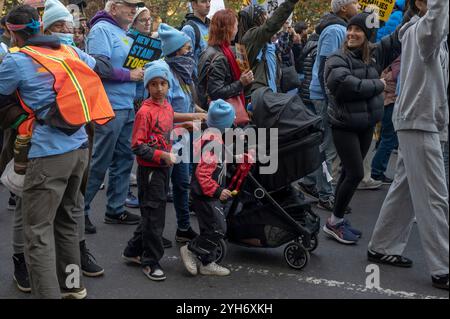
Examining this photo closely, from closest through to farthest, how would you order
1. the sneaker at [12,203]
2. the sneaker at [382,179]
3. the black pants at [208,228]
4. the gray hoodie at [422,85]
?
the gray hoodie at [422,85], the black pants at [208,228], the sneaker at [12,203], the sneaker at [382,179]

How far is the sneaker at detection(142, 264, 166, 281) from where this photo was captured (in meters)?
4.82

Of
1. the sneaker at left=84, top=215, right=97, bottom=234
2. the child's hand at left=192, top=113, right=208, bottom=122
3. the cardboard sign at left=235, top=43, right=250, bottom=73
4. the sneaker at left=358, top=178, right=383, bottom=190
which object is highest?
the cardboard sign at left=235, top=43, right=250, bottom=73

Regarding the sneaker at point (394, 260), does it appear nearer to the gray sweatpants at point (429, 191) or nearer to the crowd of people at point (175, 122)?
the crowd of people at point (175, 122)

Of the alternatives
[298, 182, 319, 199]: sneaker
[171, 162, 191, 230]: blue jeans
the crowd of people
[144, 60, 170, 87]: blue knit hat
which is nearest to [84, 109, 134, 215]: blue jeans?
the crowd of people

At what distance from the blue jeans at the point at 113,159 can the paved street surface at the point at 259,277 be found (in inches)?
14.3

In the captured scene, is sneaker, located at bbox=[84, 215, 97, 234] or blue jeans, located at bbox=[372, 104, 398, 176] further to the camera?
blue jeans, located at bbox=[372, 104, 398, 176]

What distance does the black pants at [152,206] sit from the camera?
4.75 metres

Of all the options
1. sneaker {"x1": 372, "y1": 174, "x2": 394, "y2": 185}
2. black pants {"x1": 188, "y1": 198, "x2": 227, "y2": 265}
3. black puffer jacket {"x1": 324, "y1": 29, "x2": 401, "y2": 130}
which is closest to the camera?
black pants {"x1": 188, "y1": 198, "x2": 227, "y2": 265}

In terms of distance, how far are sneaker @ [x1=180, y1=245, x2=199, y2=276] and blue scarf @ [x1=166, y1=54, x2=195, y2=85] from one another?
142cm

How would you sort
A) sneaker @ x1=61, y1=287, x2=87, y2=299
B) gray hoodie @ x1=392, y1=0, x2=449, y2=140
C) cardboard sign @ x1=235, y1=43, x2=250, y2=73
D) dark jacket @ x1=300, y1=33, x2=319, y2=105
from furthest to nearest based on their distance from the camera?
1. dark jacket @ x1=300, y1=33, x2=319, y2=105
2. cardboard sign @ x1=235, y1=43, x2=250, y2=73
3. gray hoodie @ x1=392, y1=0, x2=449, y2=140
4. sneaker @ x1=61, y1=287, x2=87, y2=299

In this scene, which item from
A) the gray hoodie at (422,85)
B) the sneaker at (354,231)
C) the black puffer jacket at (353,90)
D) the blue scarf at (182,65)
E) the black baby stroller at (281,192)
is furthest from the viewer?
the sneaker at (354,231)

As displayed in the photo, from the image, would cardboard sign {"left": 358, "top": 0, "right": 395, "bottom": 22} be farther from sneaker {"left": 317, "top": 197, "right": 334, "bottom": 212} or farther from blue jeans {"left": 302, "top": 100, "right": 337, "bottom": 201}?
sneaker {"left": 317, "top": 197, "right": 334, "bottom": 212}

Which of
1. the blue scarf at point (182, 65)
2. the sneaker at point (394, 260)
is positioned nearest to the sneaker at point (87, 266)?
the blue scarf at point (182, 65)
